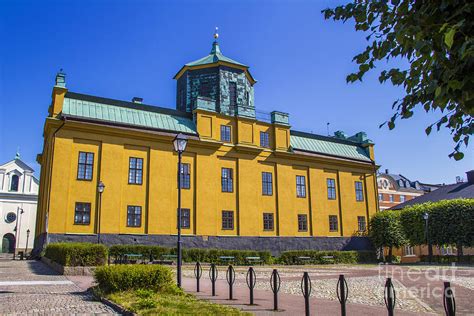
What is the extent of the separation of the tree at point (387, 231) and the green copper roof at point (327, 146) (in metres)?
6.85

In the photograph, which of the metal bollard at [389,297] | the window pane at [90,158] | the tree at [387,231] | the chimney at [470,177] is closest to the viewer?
the metal bollard at [389,297]

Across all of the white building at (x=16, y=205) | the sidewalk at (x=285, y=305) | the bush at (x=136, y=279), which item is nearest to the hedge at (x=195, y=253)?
the sidewalk at (x=285, y=305)

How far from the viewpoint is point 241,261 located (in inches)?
1262

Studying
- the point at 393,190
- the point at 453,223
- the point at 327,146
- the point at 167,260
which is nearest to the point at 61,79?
the point at 167,260

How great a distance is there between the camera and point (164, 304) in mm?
9828

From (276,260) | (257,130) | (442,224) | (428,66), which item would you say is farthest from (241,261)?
(428,66)

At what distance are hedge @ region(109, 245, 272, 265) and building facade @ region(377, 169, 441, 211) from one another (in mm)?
48086

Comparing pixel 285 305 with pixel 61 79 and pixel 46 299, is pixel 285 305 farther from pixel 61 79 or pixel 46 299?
pixel 61 79

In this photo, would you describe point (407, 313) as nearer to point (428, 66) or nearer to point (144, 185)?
point (428, 66)

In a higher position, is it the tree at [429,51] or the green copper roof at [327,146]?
the green copper roof at [327,146]

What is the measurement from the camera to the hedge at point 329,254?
3525 centimetres

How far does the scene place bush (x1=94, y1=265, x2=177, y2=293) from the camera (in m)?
12.0

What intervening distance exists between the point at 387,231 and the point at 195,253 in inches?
821

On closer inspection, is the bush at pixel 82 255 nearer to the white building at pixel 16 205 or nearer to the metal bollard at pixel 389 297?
the metal bollard at pixel 389 297
